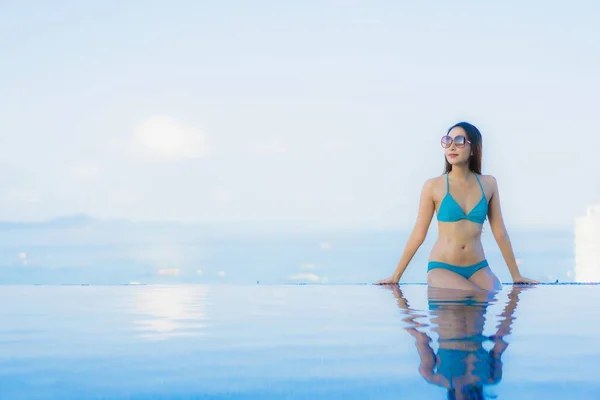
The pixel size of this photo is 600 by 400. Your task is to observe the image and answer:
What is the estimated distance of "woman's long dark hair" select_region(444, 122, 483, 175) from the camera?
22.8 ft

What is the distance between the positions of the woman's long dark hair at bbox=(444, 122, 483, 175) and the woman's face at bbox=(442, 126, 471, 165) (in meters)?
0.04

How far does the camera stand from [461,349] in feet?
10.00

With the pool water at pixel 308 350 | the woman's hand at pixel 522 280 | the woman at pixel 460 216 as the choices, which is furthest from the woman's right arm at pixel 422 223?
the woman's hand at pixel 522 280

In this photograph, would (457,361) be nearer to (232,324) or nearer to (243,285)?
(232,324)

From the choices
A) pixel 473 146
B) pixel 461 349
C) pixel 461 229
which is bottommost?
pixel 461 349

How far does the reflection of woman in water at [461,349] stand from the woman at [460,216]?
1.32 meters

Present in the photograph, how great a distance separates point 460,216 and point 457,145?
2.35 feet

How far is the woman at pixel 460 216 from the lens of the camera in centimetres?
694

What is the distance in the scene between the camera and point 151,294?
8.30 m

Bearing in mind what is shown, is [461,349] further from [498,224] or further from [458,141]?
[498,224]

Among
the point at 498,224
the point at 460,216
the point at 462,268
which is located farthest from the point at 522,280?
the point at 460,216

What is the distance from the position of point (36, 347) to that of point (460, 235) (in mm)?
4482

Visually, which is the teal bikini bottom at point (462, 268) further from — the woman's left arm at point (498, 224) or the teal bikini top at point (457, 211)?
the teal bikini top at point (457, 211)

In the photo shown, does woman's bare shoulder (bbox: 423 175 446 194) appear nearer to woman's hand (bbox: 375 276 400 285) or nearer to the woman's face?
the woman's face
